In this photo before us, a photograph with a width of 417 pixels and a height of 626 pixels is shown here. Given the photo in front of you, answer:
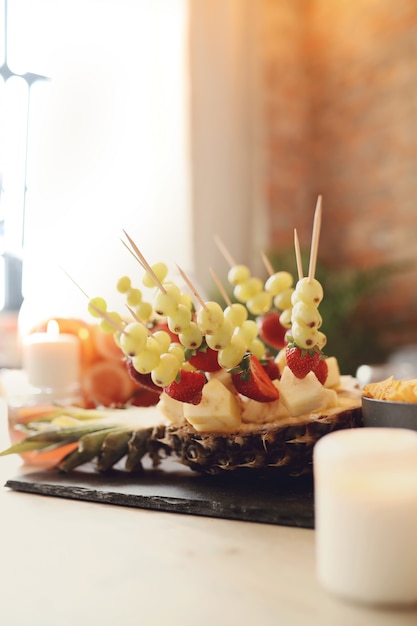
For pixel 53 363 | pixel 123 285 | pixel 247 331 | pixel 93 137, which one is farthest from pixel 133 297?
pixel 93 137

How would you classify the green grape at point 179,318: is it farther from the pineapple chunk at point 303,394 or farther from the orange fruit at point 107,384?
the orange fruit at point 107,384

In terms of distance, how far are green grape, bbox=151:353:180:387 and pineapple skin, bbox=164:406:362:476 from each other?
0.26 ft

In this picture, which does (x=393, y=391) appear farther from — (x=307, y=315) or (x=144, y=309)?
(x=144, y=309)

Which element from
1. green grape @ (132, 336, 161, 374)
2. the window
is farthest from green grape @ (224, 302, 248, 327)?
the window

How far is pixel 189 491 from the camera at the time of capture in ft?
2.16

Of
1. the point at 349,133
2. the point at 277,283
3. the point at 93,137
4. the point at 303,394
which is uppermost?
the point at 349,133

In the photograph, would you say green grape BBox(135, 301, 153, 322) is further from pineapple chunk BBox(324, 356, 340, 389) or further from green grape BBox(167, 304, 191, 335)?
pineapple chunk BBox(324, 356, 340, 389)

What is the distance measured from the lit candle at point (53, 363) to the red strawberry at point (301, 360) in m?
0.52

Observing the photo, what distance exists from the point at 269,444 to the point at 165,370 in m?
0.13

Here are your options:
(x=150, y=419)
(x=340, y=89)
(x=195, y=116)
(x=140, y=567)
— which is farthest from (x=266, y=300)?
(x=340, y=89)

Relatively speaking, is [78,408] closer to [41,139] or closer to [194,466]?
[194,466]

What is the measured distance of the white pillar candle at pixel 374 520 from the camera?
42cm

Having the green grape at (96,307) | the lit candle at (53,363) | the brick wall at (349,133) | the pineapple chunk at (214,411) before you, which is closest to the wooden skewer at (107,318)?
the green grape at (96,307)

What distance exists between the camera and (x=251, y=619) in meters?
0.41
